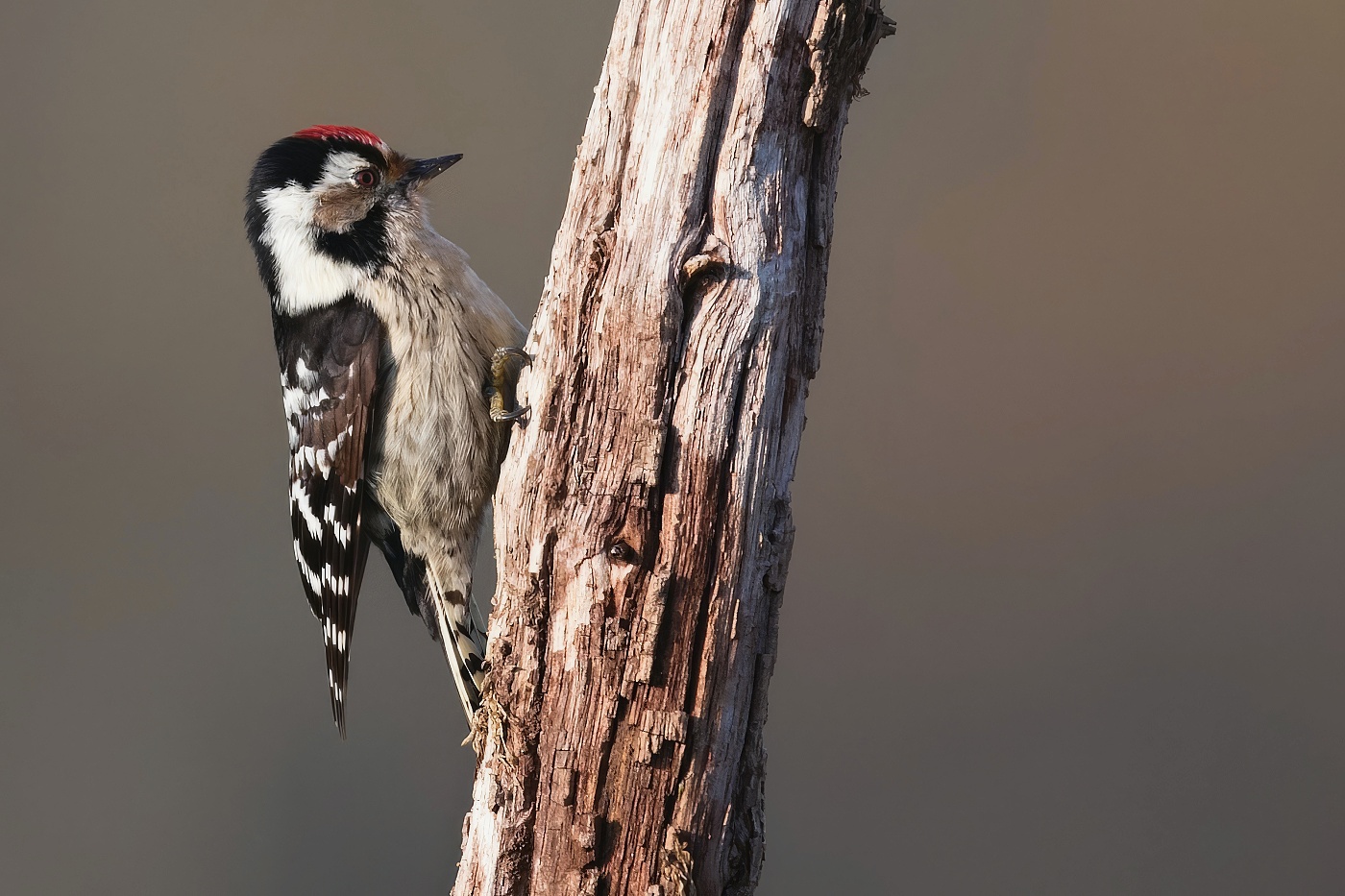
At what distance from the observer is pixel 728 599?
1323mm

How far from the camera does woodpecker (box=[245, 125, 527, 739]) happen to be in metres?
1.83

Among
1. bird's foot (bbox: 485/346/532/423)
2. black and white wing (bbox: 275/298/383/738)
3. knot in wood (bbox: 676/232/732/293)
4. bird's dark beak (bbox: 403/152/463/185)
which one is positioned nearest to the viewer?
knot in wood (bbox: 676/232/732/293)

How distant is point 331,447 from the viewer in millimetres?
1938

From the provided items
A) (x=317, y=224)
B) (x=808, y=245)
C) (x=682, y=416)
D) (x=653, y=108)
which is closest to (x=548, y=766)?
(x=682, y=416)

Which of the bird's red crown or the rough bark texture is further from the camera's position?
the bird's red crown

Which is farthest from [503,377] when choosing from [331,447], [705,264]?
[705,264]

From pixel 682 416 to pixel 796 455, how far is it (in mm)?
181

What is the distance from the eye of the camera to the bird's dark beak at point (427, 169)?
200 cm

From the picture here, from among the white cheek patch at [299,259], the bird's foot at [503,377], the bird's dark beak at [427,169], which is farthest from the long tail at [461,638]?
the bird's dark beak at [427,169]

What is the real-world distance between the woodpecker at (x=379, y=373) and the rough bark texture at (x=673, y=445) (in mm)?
432

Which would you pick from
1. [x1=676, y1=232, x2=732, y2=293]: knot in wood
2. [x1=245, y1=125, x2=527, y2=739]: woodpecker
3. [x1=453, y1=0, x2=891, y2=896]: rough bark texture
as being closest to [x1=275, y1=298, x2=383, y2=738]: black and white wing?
[x1=245, y1=125, x2=527, y2=739]: woodpecker

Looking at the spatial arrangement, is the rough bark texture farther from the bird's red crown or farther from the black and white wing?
the bird's red crown

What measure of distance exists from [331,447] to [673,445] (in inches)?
35.2

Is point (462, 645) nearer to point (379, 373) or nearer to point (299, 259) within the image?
point (379, 373)
